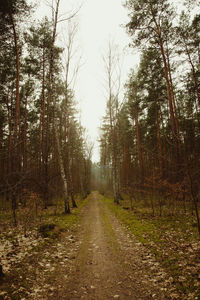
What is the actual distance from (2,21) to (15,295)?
40.1 feet

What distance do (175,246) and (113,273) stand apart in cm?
229

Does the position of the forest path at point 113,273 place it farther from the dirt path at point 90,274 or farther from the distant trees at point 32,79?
the distant trees at point 32,79

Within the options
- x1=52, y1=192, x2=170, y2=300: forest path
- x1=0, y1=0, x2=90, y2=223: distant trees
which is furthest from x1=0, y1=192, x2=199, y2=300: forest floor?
x1=0, y1=0, x2=90, y2=223: distant trees

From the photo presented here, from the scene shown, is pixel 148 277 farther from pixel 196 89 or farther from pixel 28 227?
pixel 196 89

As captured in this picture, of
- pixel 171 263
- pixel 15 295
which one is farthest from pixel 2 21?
pixel 171 263

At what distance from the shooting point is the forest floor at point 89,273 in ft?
10.2

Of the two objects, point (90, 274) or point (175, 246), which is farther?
point (175, 246)

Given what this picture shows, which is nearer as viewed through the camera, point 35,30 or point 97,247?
point 97,247

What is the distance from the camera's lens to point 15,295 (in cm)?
297

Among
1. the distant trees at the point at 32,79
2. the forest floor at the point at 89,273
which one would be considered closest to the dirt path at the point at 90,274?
the forest floor at the point at 89,273

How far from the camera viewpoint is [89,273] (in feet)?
12.6

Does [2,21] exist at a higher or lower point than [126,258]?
higher

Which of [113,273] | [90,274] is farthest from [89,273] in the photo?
[113,273]

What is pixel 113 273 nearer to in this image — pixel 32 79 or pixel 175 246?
pixel 175 246
